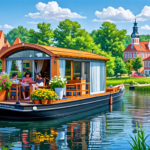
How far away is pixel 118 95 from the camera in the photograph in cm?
1838

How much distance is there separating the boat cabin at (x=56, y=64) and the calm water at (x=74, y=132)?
2005 millimetres

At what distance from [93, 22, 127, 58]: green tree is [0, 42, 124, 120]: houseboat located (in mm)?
41126

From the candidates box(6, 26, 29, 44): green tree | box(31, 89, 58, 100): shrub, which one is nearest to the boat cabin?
box(31, 89, 58, 100): shrub

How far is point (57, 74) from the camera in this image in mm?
12016

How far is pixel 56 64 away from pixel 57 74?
1.43 feet

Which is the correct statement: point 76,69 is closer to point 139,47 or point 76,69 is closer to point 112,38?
point 112,38

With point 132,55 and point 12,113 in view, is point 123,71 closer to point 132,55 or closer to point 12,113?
point 132,55

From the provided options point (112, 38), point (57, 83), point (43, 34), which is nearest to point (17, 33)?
point (112, 38)

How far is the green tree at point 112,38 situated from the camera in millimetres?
56438

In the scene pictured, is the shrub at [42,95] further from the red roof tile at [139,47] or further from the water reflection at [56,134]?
the red roof tile at [139,47]

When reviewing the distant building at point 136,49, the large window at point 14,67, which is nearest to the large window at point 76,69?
the large window at point 14,67

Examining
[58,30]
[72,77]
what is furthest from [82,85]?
[58,30]

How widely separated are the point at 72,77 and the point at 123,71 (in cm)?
3278

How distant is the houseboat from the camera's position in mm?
10753
